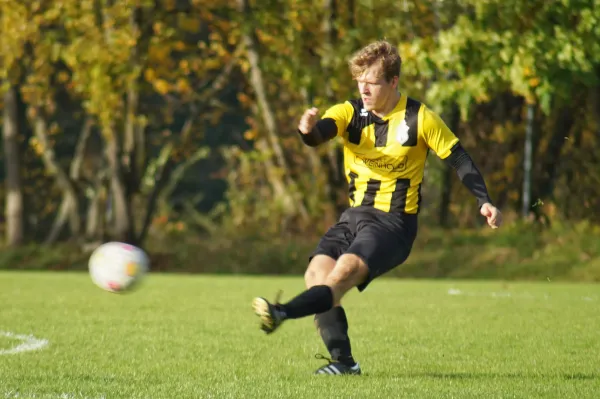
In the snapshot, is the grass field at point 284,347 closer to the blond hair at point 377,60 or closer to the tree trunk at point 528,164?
the blond hair at point 377,60

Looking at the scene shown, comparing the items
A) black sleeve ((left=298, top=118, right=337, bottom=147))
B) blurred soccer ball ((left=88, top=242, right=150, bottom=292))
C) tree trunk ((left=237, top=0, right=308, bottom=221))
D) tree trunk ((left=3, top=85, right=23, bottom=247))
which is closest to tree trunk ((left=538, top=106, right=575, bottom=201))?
tree trunk ((left=237, top=0, right=308, bottom=221))

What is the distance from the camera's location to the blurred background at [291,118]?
19.9 metres

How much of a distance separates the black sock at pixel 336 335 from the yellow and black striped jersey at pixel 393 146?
2.32 ft

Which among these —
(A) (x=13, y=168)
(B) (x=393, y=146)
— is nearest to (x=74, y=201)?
(A) (x=13, y=168)

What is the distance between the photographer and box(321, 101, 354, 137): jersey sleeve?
7188mm

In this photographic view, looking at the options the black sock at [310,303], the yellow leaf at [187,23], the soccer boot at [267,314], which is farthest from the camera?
the yellow leaf at [187,23]

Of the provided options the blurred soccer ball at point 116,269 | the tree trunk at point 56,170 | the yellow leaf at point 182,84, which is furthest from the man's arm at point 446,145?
the tree trunk at point 56,170

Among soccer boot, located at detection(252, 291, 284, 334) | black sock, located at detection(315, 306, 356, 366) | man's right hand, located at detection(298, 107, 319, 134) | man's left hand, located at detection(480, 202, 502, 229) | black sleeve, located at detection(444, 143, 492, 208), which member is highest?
man's right hand, located at detection(298, 107, 319, 134)

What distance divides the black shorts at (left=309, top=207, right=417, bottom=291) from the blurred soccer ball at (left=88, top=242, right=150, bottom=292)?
1.94 meters

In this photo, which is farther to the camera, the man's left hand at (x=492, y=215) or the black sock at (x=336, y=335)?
the black sock at (x=336, y=335)

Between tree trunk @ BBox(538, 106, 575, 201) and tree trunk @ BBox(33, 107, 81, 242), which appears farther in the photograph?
tree trunk @ BBox(33, 107, 81, 242)

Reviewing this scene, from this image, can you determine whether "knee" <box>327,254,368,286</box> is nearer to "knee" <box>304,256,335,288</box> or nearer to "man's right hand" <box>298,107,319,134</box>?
"knee" <box>304,256,335,288</box>

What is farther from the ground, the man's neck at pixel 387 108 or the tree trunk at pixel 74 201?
the man's neck at pixel 387 108

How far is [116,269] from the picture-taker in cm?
878
